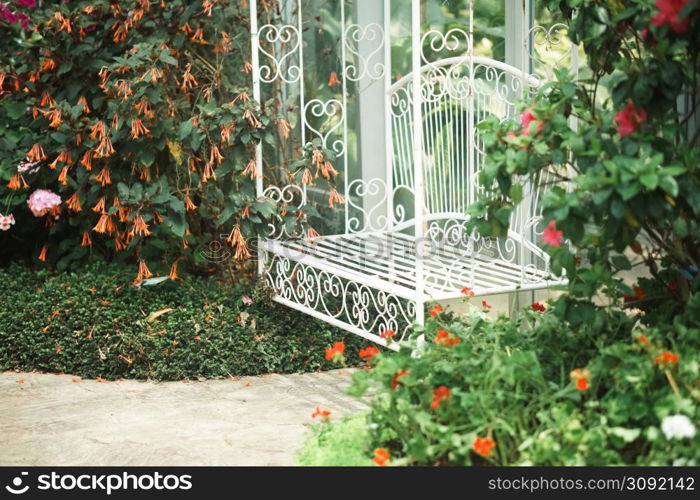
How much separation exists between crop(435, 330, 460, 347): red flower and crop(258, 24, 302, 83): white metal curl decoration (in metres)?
1.92

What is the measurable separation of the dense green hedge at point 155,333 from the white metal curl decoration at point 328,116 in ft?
2.82

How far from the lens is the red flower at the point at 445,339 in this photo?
137 inches

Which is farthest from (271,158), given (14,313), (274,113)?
(14,313)

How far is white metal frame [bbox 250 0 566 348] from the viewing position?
4.70m

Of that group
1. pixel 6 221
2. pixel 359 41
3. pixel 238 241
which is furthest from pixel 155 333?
pixel 359 41

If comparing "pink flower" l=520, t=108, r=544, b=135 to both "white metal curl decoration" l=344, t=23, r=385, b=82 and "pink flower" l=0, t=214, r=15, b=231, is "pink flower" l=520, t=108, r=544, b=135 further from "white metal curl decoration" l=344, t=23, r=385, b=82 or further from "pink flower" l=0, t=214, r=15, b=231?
"pink flower" l=0, t=214, r=15, b=231

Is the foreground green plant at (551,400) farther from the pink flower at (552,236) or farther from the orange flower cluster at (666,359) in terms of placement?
the pink flower at (552,236)

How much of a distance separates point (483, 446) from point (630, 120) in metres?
1.09

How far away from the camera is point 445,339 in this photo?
3520 millimetres

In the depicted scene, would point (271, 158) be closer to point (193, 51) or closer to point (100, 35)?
point (193, 51)

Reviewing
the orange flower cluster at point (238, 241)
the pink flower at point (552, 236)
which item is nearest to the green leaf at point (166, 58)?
the orange flower cluster at point (238, 241)

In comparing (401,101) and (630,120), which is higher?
(401,101)

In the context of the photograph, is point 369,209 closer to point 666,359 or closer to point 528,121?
point 528,121
